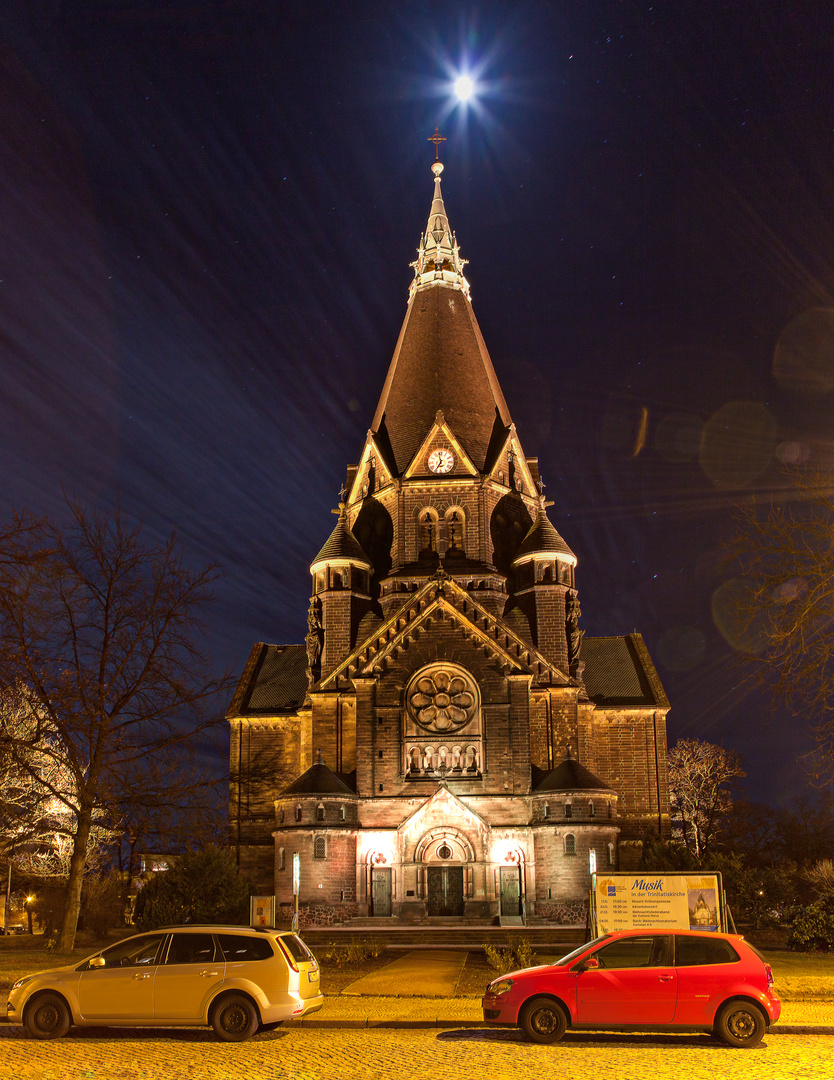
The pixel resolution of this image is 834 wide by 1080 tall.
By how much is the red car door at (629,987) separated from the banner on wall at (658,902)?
6203 mm

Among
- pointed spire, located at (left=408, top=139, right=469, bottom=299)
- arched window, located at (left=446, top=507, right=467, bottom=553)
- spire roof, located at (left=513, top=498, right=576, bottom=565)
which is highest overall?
pointed spire, located at (left=408, top=139, right=469, bottom=299)

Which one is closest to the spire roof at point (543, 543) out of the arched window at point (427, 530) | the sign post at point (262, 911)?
the arched window at point (427, 530)

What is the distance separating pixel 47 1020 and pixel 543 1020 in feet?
24.4

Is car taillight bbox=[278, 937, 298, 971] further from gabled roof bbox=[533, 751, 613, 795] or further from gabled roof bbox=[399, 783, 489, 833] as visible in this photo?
gabled roof bbox=[533, 751, 613, 795]

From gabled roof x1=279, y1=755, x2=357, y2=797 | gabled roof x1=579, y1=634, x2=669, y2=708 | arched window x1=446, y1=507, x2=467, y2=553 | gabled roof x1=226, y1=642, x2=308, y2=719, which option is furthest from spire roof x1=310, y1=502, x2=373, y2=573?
gabled roof x1=579, y1=634, x2=669, y2=708

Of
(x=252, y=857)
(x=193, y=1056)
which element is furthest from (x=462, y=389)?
(x=193, y=1056)

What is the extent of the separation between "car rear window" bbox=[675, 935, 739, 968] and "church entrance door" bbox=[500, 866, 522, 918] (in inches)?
1155

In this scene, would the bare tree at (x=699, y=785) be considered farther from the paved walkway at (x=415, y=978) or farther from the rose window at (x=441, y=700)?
the paved walkway at (x=415, y=978)

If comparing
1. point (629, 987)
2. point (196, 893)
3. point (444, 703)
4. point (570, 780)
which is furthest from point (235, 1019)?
point (444, 703)

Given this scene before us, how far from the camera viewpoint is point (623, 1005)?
50.4ft

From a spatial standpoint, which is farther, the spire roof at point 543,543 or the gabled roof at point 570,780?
the spire roof at point 543,543

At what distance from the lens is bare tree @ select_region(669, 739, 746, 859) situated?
64688 mm

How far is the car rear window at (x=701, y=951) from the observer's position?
15570 mm

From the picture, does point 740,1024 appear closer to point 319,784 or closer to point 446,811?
point 446,811
